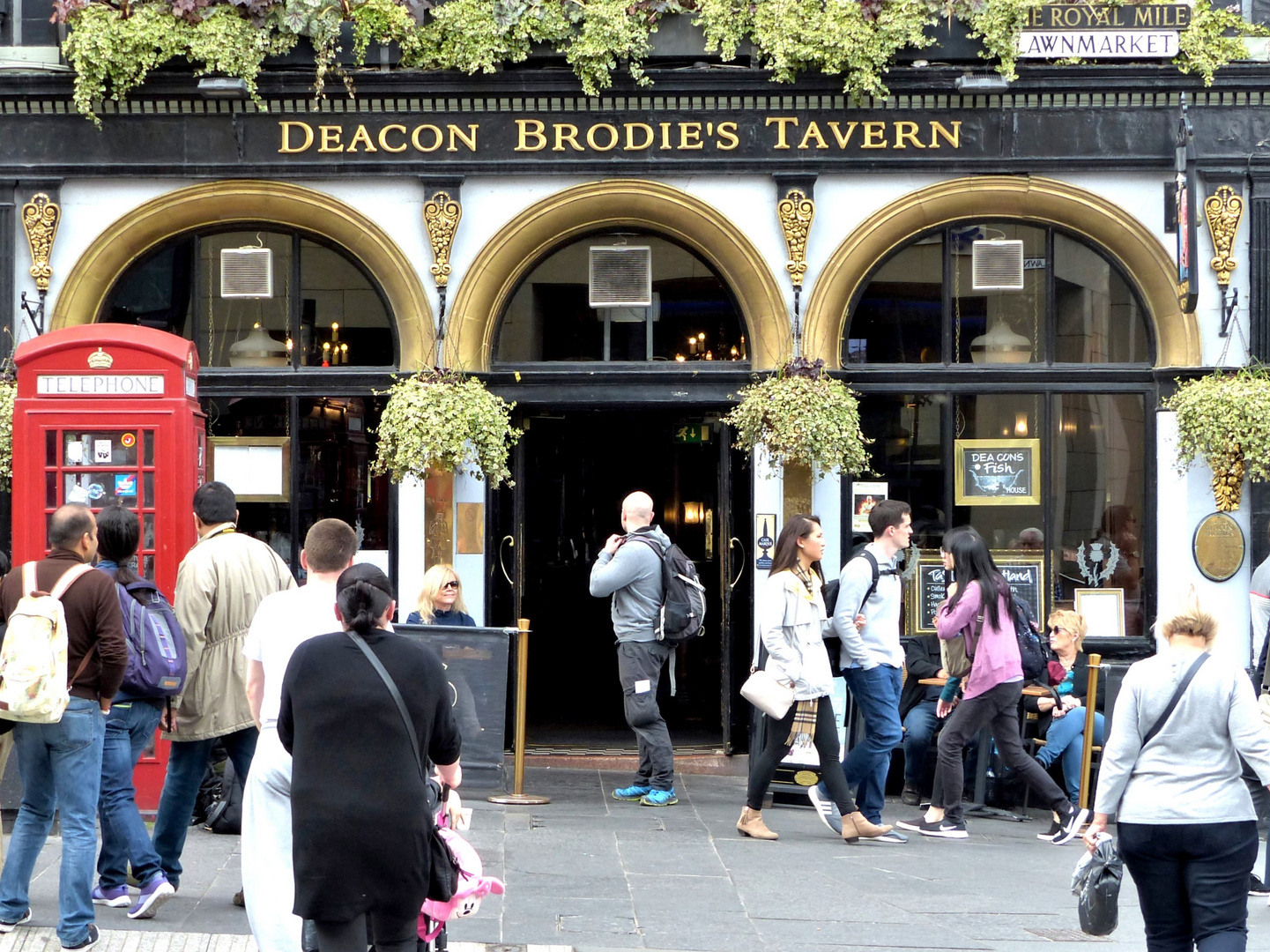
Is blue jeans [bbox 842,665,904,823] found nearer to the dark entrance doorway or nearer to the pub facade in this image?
the pub facade

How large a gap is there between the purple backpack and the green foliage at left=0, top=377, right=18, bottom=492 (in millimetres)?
4230

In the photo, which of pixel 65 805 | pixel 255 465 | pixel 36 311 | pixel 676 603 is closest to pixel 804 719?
pixel 676 603

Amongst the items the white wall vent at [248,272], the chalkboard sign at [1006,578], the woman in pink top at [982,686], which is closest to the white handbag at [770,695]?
the woman in pink top at [982,686]

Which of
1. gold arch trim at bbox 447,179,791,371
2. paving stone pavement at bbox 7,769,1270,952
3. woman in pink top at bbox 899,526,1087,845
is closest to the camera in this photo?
paving stone pavement at bbox 7,769,1270,952

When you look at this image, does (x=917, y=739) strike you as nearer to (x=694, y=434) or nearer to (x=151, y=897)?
(x=694, y=434)

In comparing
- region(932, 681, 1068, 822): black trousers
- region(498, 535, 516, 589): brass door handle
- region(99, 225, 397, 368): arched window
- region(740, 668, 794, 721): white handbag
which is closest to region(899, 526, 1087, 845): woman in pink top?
region(932, 681, 1068, 822): black trousers

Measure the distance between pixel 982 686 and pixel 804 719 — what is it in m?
1.13

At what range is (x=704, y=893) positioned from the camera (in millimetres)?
7516

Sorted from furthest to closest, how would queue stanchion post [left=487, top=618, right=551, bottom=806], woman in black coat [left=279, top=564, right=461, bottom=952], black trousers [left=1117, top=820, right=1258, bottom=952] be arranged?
queue stanchion post [left=487, top=618, right=551, bottom=806]
black trousers [left=1117, top=820, right=1258, bottom=952]
woman in black coat [left=279, top=564, right=461, bottom=952]

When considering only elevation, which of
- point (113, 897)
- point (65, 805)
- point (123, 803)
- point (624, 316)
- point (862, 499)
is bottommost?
point (113, 897)

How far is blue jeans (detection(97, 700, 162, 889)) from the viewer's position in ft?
22.2

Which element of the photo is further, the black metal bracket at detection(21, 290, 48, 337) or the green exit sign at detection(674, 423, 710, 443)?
the green exit sign at detection(674, 423, 710, 443)

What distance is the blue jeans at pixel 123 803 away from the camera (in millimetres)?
6758

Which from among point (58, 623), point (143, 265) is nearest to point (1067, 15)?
point (143, 265)
